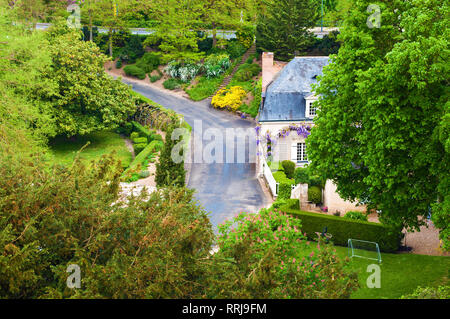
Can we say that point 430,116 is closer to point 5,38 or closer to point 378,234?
point 378,234

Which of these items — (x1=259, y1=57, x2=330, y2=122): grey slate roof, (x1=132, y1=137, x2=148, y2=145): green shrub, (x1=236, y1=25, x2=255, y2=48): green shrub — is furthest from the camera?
(x1=236, y1=25, x2=255, y2=48): green shrub

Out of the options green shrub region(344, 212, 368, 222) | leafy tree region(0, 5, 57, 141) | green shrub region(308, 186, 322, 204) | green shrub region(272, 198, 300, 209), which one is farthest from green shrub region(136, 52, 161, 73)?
green shrub region(344, 212, 368, 222)

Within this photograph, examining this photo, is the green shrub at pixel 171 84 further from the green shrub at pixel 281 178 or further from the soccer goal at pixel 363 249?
the soccer goal at pixel 363 249

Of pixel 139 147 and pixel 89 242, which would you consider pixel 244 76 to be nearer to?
pixel 139 147

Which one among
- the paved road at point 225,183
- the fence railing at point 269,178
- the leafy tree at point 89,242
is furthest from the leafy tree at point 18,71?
the leafy tree at point 89,242

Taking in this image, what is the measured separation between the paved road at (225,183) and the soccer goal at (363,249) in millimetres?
7149

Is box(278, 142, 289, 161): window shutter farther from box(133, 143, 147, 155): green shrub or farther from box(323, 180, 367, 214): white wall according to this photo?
box(133, 143, 147, 155): green shrub

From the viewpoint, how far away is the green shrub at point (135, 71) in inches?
2140

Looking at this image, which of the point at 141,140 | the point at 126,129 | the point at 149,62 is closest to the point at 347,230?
the point at 141,140

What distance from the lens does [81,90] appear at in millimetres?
38125

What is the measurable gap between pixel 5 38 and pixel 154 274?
89.4 ft

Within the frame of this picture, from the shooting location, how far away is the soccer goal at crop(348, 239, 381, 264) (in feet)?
68.6

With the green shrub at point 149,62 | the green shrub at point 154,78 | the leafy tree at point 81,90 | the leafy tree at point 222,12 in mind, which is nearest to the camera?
the leafy tree at point 81,90

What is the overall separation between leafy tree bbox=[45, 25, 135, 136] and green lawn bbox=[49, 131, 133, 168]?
1.44 m
